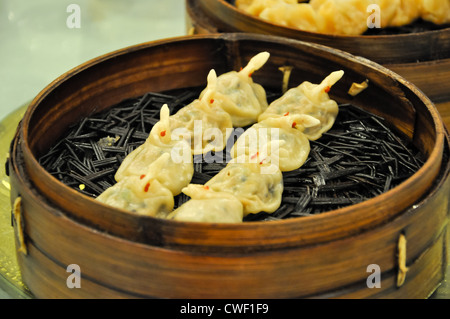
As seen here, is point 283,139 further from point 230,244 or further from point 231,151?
point 230,244

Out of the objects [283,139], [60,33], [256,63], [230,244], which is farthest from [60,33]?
[230,244]

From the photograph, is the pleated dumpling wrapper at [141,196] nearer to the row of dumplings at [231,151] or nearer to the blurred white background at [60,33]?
the row of dumplings at [231,151]

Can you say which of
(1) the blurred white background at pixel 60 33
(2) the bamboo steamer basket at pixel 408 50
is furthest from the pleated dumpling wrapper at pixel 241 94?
(1) the blurred white background at pixel 60 33

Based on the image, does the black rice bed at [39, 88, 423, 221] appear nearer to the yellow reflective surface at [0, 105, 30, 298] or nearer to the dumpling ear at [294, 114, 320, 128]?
the dumpling ear at [294, 114, 320, 128]

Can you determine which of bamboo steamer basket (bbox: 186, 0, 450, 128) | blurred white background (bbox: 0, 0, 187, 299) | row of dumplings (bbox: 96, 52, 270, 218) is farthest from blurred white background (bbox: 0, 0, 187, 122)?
row of dumplings (bbox: 96, 52, 270, 218)

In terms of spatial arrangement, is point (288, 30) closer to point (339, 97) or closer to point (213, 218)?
point (339, 97)

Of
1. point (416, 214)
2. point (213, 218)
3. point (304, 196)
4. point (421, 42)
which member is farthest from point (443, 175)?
point (421, 42)
